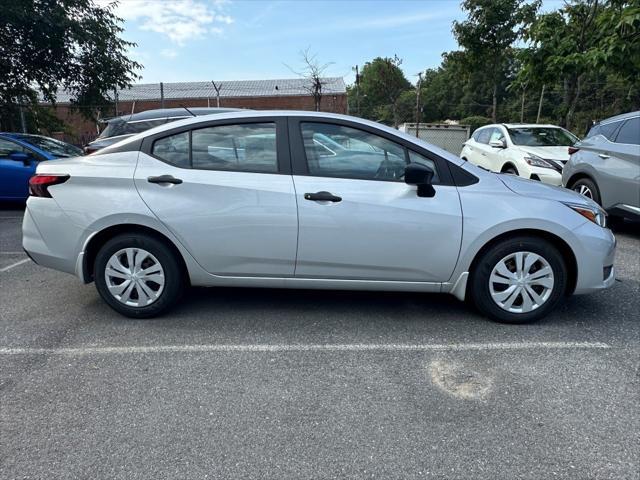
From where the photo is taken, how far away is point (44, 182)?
144 inches

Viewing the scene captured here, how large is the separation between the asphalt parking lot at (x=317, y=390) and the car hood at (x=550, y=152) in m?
4.79

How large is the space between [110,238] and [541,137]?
8.59m

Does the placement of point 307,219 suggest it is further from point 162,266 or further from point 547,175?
point 547,175

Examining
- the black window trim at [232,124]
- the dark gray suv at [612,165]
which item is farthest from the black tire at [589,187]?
the black window trim at [232,124]

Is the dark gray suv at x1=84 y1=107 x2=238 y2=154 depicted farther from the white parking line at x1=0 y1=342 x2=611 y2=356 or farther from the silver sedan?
the white parking line at x1=0 y1=342 x2=611 y2=356

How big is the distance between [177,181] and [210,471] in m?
2.17

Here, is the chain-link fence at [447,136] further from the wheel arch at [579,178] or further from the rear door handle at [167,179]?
the rear door handle at [167,179]

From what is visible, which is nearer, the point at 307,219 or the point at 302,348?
the point at 302,348

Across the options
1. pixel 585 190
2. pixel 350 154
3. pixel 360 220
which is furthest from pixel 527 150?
pixel 360 220

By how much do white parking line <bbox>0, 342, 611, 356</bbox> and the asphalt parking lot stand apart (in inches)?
0.6

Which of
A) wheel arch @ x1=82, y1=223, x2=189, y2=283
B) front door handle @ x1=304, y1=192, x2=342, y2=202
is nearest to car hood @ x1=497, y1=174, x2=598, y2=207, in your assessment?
front door handle @ x1=304, y1=192, x2=342, y2=202

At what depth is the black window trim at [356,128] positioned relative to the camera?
11.6 ft

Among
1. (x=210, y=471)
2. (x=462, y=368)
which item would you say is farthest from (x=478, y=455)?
(x=210, y=471)

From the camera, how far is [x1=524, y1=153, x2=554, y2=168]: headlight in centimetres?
820
